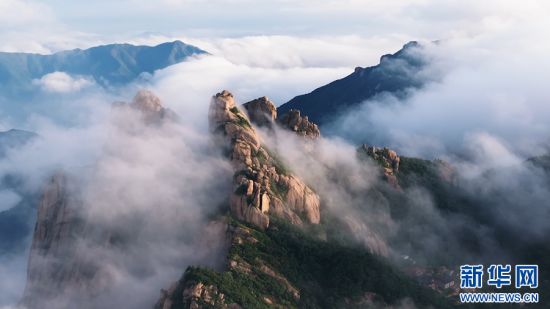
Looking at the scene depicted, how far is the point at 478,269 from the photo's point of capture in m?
199

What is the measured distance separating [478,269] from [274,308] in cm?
5603

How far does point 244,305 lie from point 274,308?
11043 millimetres

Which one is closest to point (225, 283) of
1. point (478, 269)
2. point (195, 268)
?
point (195, 268)

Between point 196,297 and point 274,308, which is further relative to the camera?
point 274,308

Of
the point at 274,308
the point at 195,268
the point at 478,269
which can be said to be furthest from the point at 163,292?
the point at 478,269

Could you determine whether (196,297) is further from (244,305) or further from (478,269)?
(478,269)

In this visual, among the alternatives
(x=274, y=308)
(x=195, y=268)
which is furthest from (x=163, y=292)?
(x=274, y=308)

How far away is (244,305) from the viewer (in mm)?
188125

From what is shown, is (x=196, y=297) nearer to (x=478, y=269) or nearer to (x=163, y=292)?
(x=163, y=292)

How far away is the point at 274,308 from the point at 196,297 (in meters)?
23.6

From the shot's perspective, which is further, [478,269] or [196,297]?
[478,269]

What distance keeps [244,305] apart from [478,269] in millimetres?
64115

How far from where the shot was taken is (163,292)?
625 feet

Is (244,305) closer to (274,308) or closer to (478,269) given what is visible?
(274,308)
